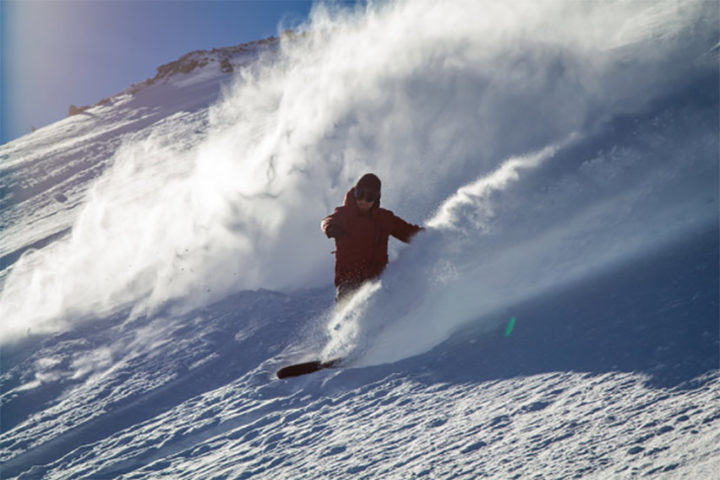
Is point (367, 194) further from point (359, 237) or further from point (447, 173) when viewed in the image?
point (447, 173)

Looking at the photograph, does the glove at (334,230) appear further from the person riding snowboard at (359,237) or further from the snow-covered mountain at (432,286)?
the snow-covered mountain at (432,286)

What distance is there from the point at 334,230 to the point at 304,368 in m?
1.25

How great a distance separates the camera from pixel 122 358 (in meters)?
5.34

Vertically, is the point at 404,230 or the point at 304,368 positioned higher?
the point at 404,230

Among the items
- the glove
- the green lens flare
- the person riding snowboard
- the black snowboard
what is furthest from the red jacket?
the green lens flare

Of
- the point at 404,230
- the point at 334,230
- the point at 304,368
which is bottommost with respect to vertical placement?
the point at 304,368

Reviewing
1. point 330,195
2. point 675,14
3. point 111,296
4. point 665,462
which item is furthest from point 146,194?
point 665,462

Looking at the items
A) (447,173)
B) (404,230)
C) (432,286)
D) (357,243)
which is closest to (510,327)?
(432,286)

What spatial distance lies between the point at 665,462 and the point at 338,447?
182 cm

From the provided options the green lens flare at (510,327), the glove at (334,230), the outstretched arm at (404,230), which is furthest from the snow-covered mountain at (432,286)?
the glove at (334,230)

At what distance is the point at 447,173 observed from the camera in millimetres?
7059

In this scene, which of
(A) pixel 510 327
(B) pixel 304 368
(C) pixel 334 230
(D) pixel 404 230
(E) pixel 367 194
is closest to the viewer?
(A) pixel 510 327

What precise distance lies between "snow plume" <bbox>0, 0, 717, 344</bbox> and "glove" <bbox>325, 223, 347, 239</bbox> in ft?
2.13

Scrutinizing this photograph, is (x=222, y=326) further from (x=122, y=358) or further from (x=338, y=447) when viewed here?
(x=338, y=447)
